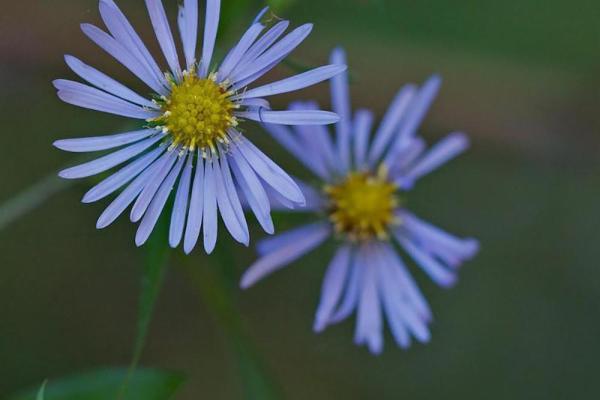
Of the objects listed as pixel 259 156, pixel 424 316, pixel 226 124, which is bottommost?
pixel 424 316

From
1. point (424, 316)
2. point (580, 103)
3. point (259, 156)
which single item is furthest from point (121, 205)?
point (580, 103)

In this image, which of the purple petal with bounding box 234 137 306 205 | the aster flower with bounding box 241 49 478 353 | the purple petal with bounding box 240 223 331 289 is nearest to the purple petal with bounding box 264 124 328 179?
the aster flower with bounding box 241 49 478 353

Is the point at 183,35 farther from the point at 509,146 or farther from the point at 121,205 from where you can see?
the point at 509,146

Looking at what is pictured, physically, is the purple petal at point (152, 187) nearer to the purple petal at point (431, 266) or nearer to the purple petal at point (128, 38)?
the purple petal at point (128, 38)

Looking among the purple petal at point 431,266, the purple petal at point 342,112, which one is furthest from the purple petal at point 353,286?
the purple petal at point 342,112

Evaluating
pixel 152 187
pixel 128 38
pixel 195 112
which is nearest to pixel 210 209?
pixel 152 187

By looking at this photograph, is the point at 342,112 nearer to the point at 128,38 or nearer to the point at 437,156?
the point at 437,156

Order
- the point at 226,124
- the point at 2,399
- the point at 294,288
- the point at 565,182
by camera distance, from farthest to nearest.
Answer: the point at 565,182 → the point at 294,288 → the point at 2,399 → the point at 226,124
